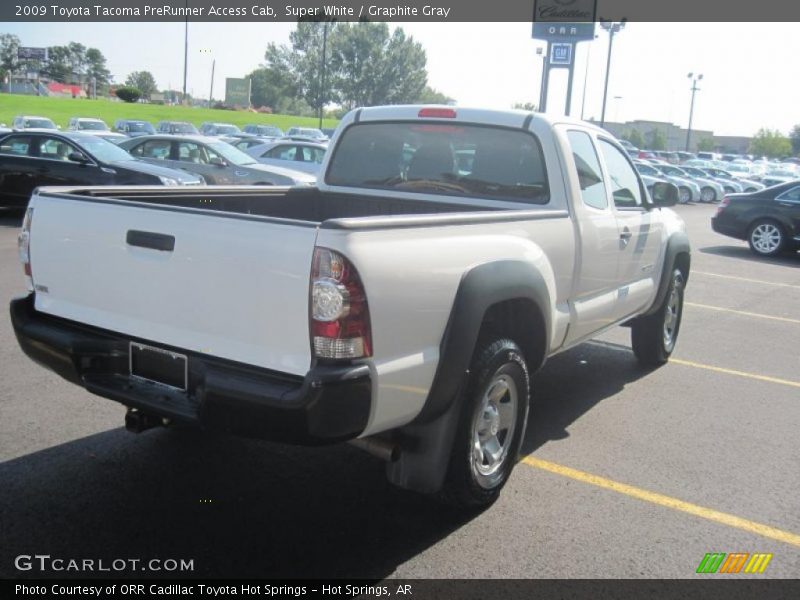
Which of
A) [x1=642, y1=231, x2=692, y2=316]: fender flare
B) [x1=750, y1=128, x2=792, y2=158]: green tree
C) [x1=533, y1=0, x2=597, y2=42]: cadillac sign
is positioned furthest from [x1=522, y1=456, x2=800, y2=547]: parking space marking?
[x1=750, y1=128, x2=792, y2=158]: green tree

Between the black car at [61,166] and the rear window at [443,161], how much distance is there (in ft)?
29.6

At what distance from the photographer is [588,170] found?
511cm

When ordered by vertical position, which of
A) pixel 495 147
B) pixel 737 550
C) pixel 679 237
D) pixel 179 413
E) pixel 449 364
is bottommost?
pixel 737 550

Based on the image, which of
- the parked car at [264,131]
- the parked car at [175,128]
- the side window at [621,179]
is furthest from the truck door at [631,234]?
the parked car at [264,131]

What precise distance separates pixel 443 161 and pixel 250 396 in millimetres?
2579

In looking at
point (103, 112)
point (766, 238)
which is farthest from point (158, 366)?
point (103, 112)

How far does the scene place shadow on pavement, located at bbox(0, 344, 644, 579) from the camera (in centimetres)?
333

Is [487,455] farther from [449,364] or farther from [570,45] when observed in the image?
[570,45]

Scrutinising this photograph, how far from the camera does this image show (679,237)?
663 cm

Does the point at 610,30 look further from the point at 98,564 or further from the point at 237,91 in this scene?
the point at 237,91

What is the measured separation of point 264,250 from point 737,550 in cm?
255

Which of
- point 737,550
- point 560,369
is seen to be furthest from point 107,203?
point 560,369

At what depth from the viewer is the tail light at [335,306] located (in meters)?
2.88

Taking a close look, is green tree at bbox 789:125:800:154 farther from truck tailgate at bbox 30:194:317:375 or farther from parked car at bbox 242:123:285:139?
truck tailgate at bbox 30:194:317:375
